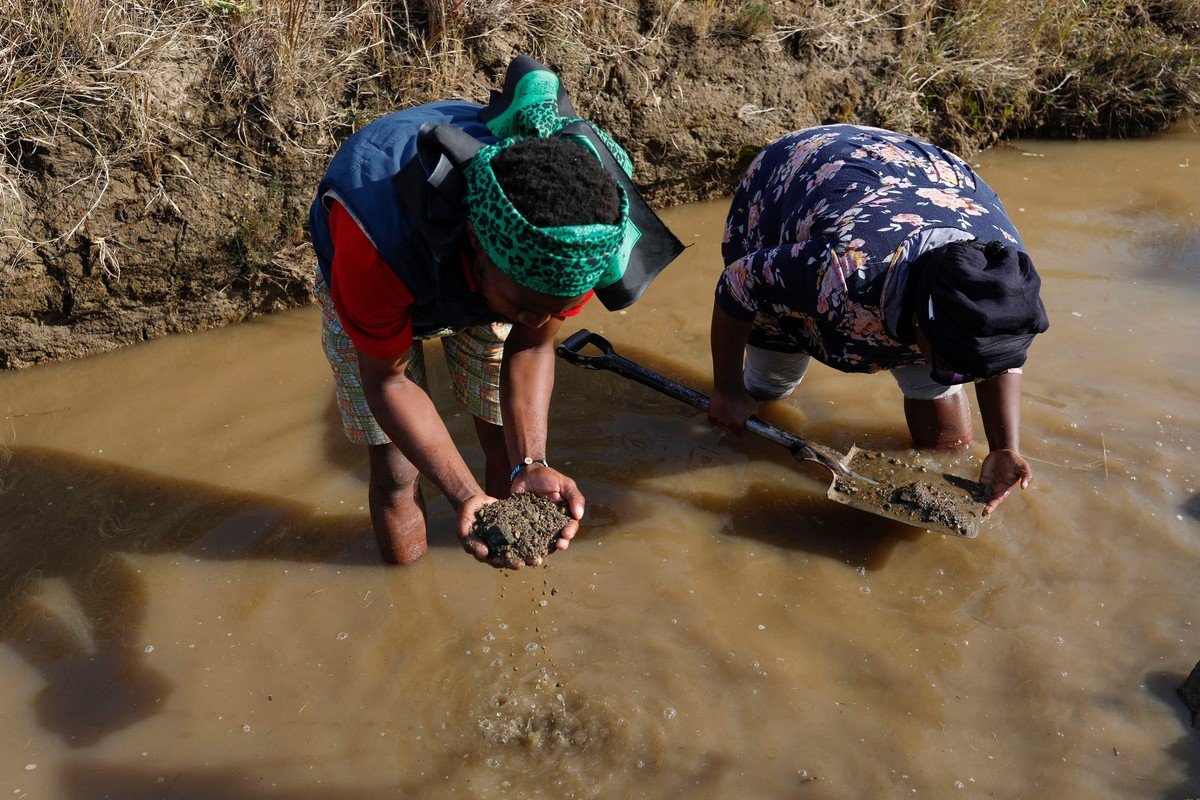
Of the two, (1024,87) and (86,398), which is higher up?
(1024,87)

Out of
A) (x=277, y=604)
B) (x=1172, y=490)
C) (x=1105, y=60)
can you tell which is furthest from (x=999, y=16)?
(x=277, y=604)

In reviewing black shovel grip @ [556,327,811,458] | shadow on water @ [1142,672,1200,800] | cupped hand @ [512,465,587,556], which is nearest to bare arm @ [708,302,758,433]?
black shovel grip @ [556,327,811,458]

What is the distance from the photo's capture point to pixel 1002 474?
281 cm

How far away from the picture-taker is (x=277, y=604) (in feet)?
9.16

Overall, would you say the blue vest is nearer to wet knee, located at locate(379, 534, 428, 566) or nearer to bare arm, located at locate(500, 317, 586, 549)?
bare arm, located at locate(500, 317, 586, 549)

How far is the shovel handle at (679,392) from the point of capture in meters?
3.06

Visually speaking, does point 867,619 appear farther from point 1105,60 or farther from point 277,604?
point 1105,60

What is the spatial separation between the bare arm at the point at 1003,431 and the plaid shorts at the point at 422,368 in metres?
1.38

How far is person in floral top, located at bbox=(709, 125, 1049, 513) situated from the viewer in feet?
7.13

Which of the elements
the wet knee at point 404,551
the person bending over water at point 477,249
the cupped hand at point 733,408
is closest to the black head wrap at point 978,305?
the person bending over water at point 477,249

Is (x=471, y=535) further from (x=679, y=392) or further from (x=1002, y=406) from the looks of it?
(x=1002, y=406)

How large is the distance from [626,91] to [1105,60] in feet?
9.43

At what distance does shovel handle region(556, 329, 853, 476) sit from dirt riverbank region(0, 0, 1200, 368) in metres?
1.25

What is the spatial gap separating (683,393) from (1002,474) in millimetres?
1014
